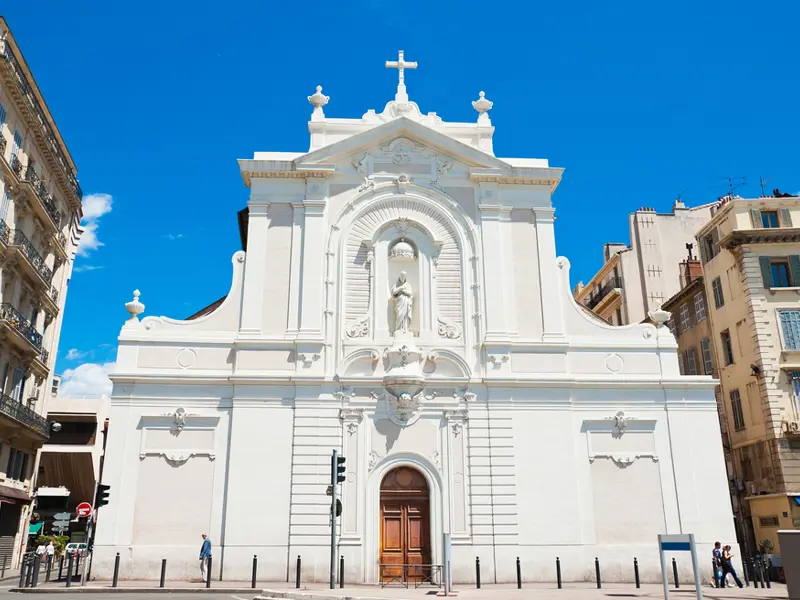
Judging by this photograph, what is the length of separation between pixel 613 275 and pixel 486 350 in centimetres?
2266

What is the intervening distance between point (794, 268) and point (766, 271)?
3.69 ft

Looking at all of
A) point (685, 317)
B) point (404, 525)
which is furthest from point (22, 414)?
point (685, 317)

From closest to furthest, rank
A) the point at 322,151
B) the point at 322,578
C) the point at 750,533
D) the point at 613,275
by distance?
the point at 322,578 → the point at 322,151 → the point at 750,533 → the point at 613,275

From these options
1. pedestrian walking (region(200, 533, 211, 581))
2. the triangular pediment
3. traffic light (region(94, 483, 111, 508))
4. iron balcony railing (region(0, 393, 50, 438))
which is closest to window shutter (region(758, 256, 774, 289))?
the triangular pediment

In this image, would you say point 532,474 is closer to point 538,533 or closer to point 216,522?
point 538,533

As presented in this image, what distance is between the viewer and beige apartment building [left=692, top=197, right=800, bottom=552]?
95.5 ft

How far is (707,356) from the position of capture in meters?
35.1

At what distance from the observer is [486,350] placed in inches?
950

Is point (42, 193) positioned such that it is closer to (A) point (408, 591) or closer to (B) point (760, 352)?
(A) point (408, 591)

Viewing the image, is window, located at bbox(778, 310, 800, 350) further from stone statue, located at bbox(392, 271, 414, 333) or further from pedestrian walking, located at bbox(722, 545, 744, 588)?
stone statue, located at bbox(392, 271, 414, 333)

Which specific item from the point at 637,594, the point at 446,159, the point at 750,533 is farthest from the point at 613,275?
the point at 637,594

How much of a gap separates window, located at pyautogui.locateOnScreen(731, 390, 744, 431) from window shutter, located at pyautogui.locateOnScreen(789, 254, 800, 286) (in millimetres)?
5181

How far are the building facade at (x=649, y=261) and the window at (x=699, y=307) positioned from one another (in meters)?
4.78

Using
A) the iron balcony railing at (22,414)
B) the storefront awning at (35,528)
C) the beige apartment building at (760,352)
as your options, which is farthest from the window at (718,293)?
the storefront awning at (35,528)
